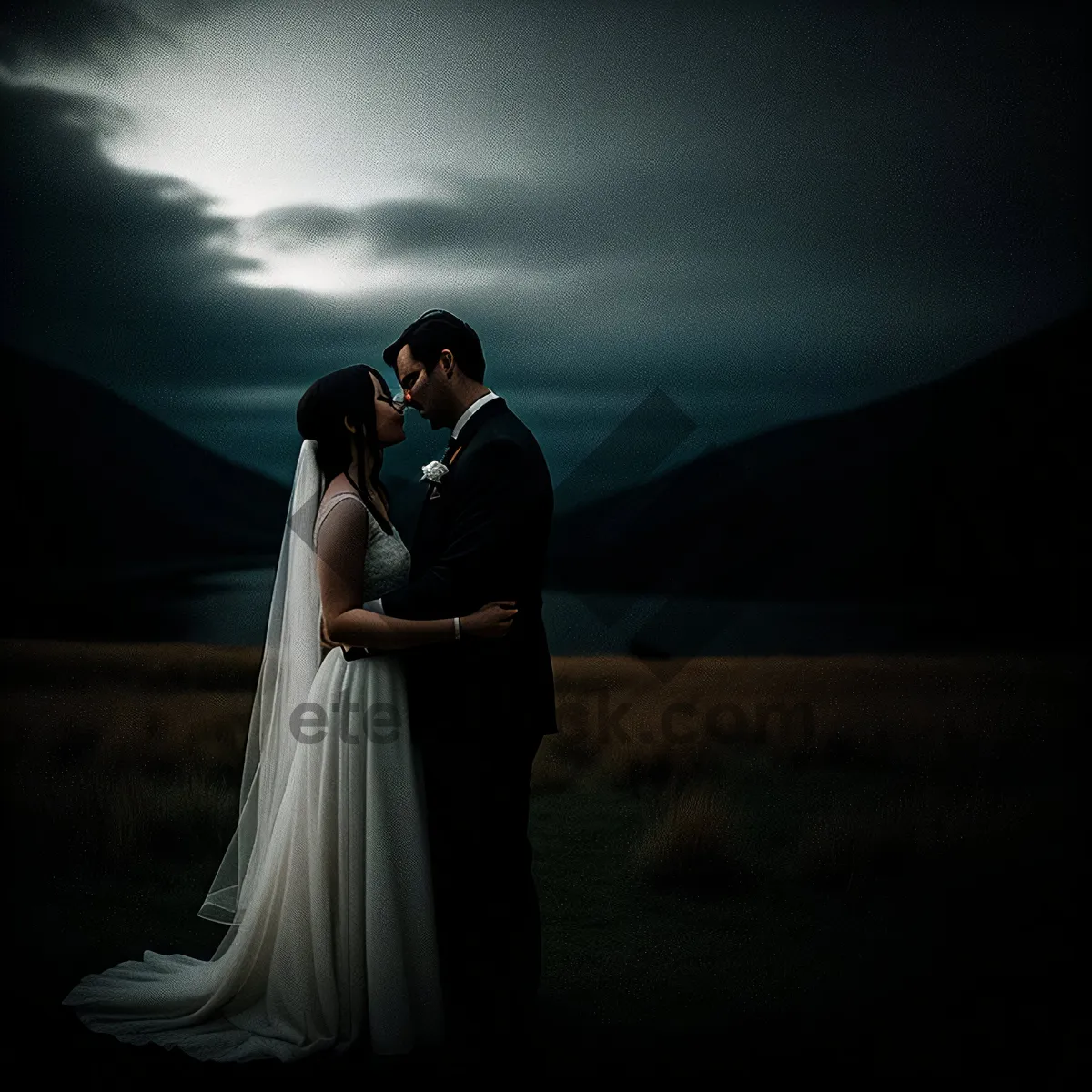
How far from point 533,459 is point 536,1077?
1.38 metres

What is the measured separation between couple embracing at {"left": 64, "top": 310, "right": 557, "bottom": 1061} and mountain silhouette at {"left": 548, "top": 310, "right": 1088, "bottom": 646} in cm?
168

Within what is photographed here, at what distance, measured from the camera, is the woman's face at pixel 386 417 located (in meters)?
2.39

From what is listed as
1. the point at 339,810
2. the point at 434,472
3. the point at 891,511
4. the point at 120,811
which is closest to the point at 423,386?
the point at 434,472

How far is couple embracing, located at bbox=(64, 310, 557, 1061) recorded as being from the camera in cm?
232

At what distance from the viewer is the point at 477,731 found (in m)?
2.41

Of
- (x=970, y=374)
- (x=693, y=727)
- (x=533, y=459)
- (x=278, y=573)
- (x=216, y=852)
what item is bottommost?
(x=216, y=852)

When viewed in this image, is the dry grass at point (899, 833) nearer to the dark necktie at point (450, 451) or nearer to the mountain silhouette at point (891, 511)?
the mountain silhouette at point (891, 511)

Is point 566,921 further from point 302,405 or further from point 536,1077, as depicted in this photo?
point 302,405

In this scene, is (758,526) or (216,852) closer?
(216,852)

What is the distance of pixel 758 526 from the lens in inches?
170

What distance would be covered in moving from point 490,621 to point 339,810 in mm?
534

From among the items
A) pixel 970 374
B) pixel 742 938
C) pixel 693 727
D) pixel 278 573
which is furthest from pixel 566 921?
pixel 970 374

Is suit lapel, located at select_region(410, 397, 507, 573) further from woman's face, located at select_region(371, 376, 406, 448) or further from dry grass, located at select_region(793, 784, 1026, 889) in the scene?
dry grass, located at select_region(793, 784, 1026, 889)

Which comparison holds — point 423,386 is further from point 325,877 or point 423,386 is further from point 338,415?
point 325,877
